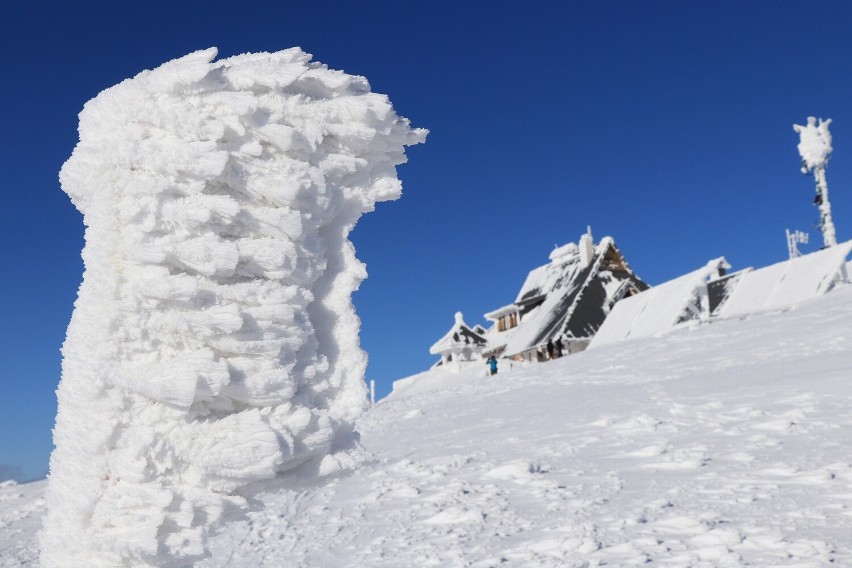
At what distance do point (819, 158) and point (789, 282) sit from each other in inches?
354

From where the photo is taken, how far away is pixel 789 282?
83.7 feet

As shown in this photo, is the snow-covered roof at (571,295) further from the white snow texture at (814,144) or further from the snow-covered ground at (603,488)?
the snow-covered ground at (603,488)

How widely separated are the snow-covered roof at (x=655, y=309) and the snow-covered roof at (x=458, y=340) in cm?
1406

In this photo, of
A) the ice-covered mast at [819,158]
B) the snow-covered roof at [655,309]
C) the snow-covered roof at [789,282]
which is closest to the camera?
the snow-covered roof at [789,282]

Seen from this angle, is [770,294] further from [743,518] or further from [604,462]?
[743,518]

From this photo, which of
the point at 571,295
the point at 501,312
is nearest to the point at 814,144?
the point at 571,295

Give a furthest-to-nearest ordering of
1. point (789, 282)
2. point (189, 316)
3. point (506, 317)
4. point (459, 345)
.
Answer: point (506, 317) < point (459, 345) < point (789, 282) < point (189, 316)

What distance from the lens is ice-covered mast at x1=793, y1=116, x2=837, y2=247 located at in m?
30.8

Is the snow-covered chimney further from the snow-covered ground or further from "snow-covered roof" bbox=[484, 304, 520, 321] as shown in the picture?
the snow-covered ground

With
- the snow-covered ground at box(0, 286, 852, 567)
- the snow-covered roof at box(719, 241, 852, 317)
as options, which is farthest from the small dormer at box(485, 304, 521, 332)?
the snow-covered ground at box(0, 286, 852, 567)

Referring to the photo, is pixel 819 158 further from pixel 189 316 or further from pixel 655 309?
pixel 189 316

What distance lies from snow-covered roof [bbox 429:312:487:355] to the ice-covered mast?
20.4m

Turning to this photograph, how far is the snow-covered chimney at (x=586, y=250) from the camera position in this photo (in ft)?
128

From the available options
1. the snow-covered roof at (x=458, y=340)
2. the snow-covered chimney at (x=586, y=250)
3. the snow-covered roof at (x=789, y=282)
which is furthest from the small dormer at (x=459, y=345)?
the snow-covered roof at (x=789, y=282)
